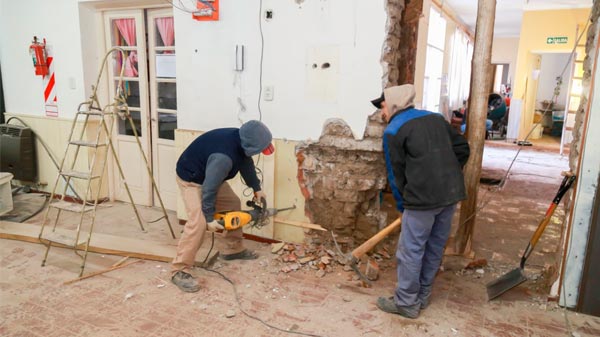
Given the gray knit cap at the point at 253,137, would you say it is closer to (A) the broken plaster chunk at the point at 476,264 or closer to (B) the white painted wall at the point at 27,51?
(A) the broken plaster chunk at the point at 476,264

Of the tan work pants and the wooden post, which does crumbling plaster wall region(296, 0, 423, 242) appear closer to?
the wooden post

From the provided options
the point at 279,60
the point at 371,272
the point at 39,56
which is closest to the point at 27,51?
the point at 39,56

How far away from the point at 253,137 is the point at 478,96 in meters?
1.86

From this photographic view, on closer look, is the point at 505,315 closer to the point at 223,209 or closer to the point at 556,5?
the point at 223,209

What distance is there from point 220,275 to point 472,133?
235 cm

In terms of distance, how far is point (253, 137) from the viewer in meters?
2.95

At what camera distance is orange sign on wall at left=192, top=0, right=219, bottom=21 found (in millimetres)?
3740

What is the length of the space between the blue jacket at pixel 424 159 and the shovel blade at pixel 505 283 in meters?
0.81

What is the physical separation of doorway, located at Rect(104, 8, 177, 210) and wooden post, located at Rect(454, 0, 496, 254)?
2.98 metres

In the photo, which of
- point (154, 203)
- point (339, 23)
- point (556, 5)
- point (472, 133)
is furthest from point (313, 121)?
point (556, 5)

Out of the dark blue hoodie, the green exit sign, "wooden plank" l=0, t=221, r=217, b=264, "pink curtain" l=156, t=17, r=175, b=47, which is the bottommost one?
"wooden plank" l=0, t=221, r=217, b=264

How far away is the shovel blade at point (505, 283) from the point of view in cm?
291

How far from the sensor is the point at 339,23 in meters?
3.33

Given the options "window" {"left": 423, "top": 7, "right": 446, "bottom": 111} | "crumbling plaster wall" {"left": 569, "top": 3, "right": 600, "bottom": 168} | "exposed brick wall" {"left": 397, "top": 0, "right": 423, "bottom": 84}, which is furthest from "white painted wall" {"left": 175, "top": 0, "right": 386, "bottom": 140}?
"window" {"left": 423, "top": 7, "right": 446, "bottom": 111}
